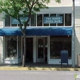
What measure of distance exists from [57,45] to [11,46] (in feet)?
13.9

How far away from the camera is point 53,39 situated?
73.6 ft

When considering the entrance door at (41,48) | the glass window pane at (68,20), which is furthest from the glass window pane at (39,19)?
the glass window pane at (68,20)

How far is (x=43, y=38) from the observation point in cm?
2334

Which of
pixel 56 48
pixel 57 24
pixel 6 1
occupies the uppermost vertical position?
pixel 6 1

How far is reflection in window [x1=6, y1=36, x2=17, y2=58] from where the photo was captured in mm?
22844

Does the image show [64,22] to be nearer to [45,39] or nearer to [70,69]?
[45,39]

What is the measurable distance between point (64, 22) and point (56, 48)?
2.47 m

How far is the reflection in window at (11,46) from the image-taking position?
22844 mm

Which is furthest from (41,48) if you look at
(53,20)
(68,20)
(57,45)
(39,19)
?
(68,20)

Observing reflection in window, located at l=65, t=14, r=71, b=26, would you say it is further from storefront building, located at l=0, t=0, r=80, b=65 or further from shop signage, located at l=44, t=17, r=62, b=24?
shop signage, located at l=44, t=17, r=62, b=24

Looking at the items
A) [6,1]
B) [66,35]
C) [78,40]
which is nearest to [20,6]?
[6,1]

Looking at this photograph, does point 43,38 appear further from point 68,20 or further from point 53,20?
point 68,20

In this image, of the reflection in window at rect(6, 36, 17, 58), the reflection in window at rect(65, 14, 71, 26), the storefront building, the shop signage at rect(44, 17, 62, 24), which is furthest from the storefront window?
the reflection in window at rect(6, 36, 17, 58)

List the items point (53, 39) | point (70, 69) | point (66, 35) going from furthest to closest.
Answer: point (53, 39), point (66, 35), point (70, 69)
